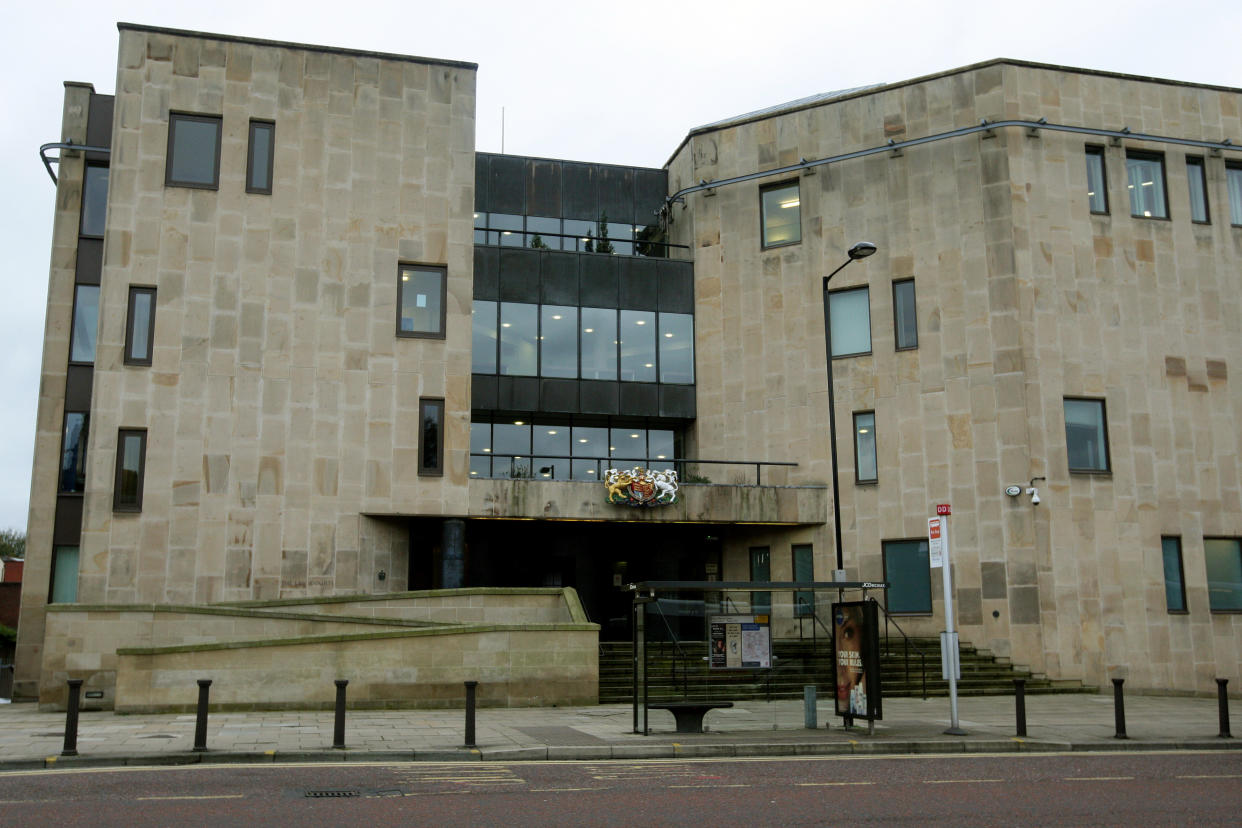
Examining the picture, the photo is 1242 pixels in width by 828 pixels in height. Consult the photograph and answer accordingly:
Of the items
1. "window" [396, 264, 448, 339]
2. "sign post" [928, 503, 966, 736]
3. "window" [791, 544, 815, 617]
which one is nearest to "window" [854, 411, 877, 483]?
"window" [791, 544, 815, 617]

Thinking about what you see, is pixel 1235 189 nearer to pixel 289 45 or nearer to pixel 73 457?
pixel 289 45

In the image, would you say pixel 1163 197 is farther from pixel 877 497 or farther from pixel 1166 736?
pixel 1166 736

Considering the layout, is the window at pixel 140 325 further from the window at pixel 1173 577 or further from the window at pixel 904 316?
the window at pixel 1173 577

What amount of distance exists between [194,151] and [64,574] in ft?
38.0

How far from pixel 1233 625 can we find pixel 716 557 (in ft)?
45.2

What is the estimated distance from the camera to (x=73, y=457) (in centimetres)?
2944

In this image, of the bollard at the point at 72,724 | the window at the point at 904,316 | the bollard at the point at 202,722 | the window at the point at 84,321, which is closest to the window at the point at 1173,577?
the window at the point at 904,316

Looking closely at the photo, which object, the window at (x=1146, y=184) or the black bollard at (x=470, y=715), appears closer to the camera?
the black bollard at (x=470, y=715)

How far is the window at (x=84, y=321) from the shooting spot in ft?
98.6

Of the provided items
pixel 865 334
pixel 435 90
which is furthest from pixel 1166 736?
pixel 435 90

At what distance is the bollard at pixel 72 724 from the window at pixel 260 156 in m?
17.3

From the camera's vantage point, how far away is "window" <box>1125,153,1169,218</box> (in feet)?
98.2

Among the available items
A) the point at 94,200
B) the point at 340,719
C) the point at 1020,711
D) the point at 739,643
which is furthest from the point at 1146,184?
the point at 94,200

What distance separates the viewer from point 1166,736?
17141 mm
